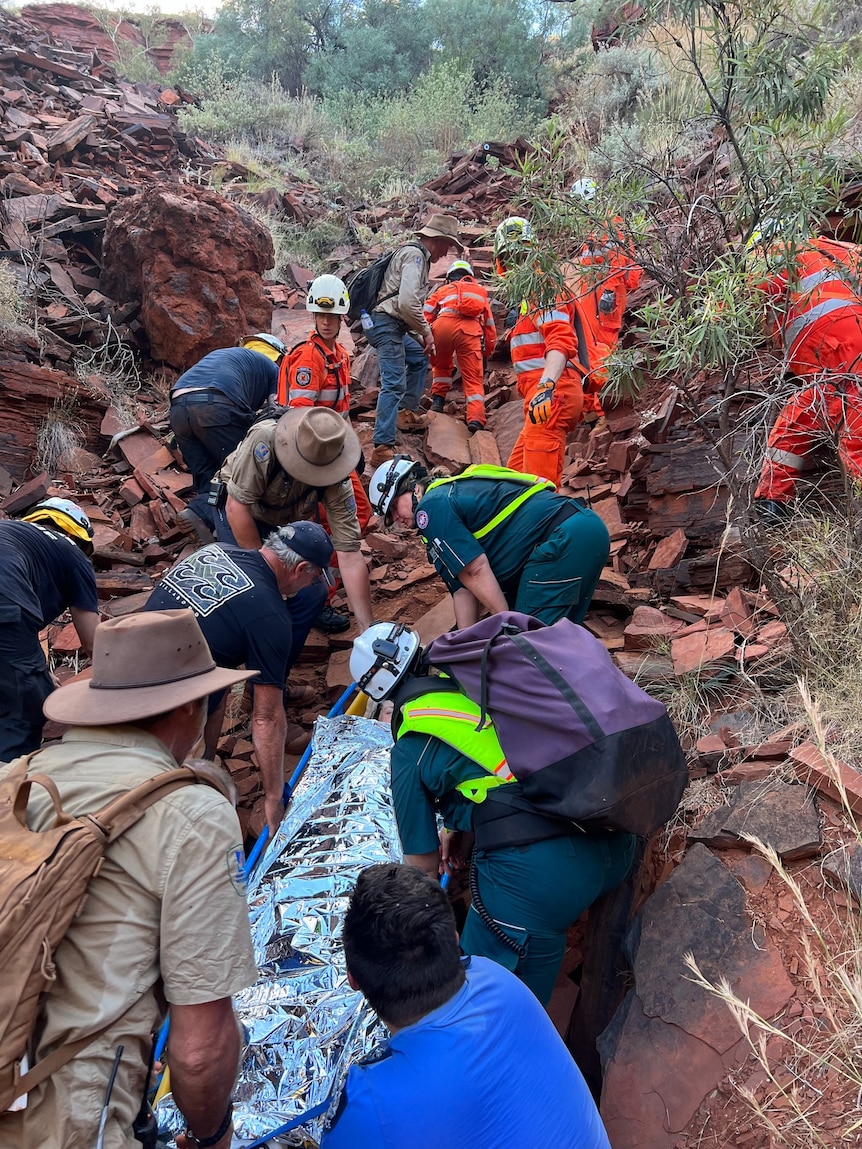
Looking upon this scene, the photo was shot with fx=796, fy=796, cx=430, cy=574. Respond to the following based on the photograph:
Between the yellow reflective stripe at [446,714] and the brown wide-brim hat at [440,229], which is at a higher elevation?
the brown wide-brim hat at [440,229]

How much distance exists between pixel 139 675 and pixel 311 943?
3.95 ft

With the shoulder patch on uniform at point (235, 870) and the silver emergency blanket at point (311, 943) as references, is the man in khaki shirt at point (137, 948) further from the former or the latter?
the silver emergency blanket at point (311, 943)

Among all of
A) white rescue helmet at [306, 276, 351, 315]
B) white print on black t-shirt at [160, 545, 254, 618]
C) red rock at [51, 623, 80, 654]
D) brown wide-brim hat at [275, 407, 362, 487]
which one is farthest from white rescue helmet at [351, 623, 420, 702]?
white rescue helmet at [306, 276, 351, 315]

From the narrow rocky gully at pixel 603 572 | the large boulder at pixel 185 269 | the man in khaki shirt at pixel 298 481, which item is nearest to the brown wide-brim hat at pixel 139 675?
the narrow rocky gully at pixel 603 572

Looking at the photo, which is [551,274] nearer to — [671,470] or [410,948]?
[671,470]

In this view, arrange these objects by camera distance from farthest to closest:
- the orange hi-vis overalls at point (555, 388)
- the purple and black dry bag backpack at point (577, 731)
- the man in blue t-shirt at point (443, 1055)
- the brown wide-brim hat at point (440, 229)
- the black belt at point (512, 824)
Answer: the brown wide-brim hat at point (440, 229) < the orange hi-vis overalls at point (555, 388) < the black belt at point (512, 824) < the purple and black dry bag backpack at point (577, 731) < the man in blue t-shirt at point (443, 1055)

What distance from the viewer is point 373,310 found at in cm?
686

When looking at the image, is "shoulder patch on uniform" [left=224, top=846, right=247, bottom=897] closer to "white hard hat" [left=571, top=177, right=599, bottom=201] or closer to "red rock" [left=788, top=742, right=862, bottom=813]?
"red rock" [left=788, top=742, right=862, bottom=813]

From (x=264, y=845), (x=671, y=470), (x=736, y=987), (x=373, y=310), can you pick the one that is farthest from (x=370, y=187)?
(x=736, y=987)

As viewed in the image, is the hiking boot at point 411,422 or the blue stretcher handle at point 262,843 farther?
the hiking boot at point 411,422

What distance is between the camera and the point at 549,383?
5184 millimetres

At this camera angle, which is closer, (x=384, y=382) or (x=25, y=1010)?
(x=25, y=1010)

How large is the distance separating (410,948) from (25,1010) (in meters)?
0.81

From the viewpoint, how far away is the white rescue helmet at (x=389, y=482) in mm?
3982
